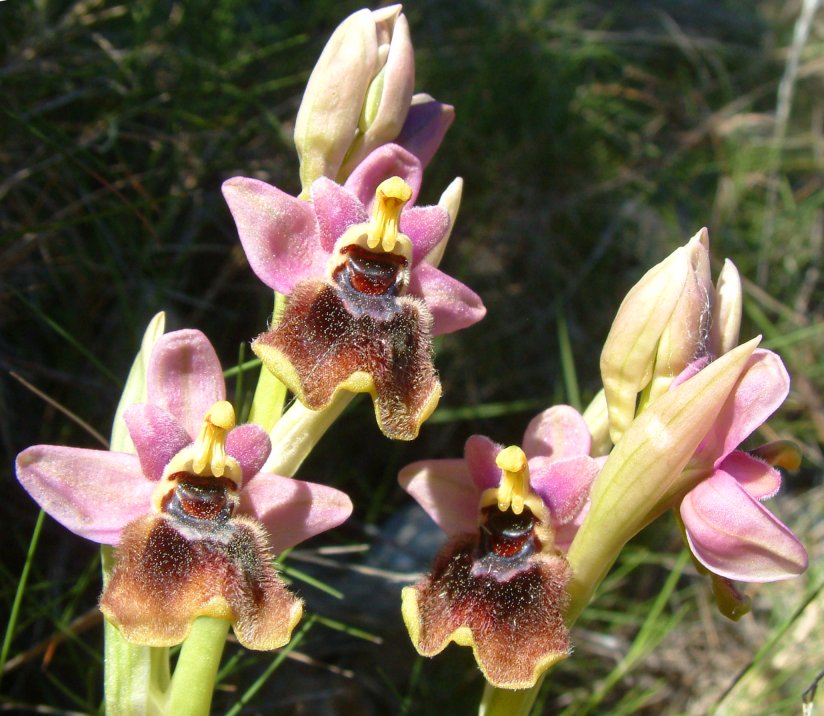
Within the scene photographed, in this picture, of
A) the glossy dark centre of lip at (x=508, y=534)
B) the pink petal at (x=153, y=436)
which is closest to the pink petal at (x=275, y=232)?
the pink petal at (x=153, y=436)

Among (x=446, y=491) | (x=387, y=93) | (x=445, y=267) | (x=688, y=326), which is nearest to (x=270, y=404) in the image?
(x=446, y=491)

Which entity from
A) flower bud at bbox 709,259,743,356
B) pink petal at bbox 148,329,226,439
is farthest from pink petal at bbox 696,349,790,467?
pink petal at bbox 148,329,226,439

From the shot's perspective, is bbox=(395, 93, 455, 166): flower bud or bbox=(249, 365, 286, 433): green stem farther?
bbox=(395, 93, 455, 166): flower bud

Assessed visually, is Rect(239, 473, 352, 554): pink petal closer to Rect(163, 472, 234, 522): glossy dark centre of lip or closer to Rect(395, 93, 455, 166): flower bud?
Rect(163, 472, 234, 522): glossy dark centre of lip

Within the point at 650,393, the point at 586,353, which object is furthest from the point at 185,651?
the point at 586,353

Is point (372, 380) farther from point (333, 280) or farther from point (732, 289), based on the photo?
point (732, 289)

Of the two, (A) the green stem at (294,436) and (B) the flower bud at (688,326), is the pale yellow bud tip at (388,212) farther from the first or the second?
(B) the flower bud at (688,326)

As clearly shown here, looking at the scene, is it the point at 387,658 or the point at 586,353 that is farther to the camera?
the point at 586,353
